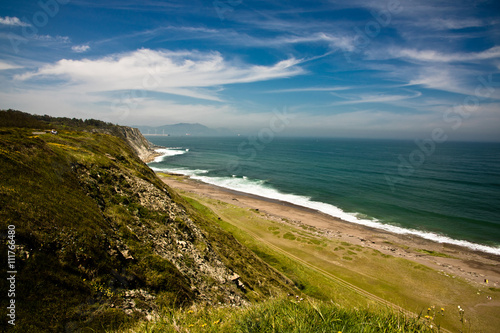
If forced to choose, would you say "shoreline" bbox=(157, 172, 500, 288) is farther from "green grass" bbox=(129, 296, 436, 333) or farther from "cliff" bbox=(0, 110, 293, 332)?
"green grass" bbox=(129, 296, 436, 333)

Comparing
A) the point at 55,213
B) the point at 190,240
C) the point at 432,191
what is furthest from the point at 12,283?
the point at 432,191

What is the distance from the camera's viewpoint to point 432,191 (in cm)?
6800

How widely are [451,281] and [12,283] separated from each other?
4138 centimetres

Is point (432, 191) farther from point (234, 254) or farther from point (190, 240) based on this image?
point (190, 240)

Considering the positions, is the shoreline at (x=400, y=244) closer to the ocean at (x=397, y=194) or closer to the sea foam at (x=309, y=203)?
the sea foam at (x=309, y=203)

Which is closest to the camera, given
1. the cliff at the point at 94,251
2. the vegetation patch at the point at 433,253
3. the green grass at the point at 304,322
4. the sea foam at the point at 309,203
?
the green grass at the point at 304,322

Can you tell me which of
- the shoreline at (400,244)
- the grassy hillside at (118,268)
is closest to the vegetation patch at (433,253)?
the shoreline at (400,244)

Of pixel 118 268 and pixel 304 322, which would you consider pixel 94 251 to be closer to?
pixel 118 268

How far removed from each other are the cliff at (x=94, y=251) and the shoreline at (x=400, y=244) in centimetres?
2800

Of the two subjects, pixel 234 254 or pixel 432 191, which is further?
pixel 432 191

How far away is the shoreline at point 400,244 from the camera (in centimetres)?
3076

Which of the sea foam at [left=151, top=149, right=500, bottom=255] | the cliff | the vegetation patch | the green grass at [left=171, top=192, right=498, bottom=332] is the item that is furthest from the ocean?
the cliff

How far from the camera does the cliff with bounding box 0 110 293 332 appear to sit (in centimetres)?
695

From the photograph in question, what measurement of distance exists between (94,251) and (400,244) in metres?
46.2
